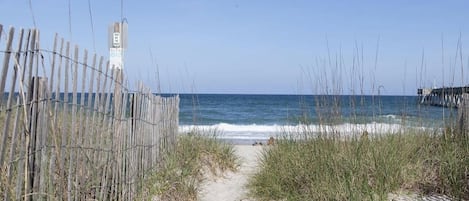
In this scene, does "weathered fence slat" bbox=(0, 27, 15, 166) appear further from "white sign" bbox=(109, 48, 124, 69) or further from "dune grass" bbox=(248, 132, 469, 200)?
"white sign" bbox=(109, 48, 124, 69)

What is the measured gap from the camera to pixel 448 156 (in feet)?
18.8

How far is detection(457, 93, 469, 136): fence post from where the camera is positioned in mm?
6516

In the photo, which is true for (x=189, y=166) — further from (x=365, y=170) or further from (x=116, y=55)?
(x=365, y=170)

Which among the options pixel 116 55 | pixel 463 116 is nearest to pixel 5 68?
pixel 116 55

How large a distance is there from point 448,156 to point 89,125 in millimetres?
4006

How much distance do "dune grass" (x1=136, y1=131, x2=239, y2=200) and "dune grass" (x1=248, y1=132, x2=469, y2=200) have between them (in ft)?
2.73

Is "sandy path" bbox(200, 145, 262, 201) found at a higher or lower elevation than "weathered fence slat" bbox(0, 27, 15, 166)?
lower

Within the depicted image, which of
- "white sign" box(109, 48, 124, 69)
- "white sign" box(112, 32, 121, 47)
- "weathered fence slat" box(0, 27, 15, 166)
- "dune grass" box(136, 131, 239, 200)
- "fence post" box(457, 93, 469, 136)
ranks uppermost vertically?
"white sign" box(112, 32, 121, 47)

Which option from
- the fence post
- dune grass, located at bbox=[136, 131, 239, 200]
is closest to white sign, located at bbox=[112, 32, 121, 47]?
dune grass, located at bbox=[136, 131, 239, 200]

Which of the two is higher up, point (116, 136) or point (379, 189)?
point (116, 136)

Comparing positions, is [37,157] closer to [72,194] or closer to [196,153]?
[72,194]

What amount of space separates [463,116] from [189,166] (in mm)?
3686

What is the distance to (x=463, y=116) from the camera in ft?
22.4

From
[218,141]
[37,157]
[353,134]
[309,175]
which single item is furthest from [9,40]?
[218,141]
